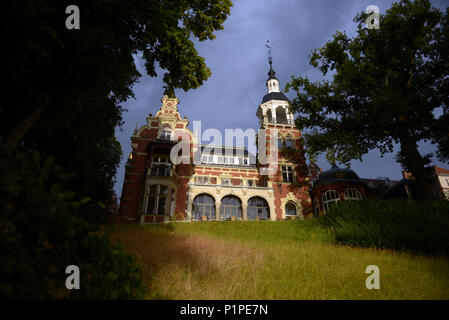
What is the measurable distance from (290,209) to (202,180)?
9.78m

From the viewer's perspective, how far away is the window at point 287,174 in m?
25.2

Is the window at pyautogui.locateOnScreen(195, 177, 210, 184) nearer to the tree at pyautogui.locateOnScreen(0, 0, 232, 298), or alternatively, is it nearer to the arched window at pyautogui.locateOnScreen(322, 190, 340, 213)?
the tree at pyautogui.locateOnScreen(0, 0, 232, 298)

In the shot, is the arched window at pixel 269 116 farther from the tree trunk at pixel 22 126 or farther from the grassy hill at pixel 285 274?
the tree trunk at pixel 22 126

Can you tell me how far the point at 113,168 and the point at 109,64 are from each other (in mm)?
14223

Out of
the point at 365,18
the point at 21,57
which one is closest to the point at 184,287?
the point at 21,57

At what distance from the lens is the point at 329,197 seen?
2250cm

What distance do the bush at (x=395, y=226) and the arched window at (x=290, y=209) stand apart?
12.4 meters

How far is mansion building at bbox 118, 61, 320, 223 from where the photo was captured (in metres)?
21.2

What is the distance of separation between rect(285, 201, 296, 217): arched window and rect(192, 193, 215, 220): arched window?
301 inches

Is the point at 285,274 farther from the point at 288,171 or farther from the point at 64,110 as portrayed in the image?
the point at 288,171

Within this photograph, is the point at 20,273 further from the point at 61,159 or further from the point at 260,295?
the point at 61,159

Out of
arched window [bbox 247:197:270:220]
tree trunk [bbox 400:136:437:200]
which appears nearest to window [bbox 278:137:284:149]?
arched window [bbox 247:197:270:220]

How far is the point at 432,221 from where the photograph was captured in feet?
29.0

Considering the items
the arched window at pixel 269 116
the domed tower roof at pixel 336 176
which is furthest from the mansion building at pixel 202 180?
the arched window at pixel 269 116
